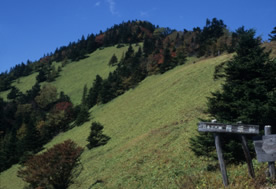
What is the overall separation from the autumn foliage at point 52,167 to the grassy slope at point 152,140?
3.23 meters

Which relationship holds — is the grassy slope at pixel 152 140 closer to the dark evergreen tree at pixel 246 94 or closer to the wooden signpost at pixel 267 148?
the wooden signpost at pixel 267 148

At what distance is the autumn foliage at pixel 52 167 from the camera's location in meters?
18.4

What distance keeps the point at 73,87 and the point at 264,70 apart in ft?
Result: 339

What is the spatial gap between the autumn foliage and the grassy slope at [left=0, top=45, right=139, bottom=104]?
241ft

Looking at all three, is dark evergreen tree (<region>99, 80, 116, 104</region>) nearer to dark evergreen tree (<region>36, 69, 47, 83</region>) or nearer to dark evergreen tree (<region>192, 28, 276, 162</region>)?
dark evergreen tree (<region>192, 28, 276, 162</region>)

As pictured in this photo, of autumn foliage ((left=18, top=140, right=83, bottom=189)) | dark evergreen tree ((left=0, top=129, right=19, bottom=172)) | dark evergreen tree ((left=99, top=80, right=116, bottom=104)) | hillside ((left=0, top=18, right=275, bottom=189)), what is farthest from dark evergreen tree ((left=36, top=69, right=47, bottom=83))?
autumn foliage ((left=18, top=140, right=83, bottom=189))

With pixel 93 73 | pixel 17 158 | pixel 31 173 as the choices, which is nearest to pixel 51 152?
pixel 31 173

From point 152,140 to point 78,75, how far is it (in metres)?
104

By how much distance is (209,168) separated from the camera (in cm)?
1375

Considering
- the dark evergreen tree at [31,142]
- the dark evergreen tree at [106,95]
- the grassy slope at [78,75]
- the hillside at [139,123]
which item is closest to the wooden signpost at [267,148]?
the hillside at [139,123]

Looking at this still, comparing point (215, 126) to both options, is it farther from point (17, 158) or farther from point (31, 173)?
point (17, 158)

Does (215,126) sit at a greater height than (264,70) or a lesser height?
lesser

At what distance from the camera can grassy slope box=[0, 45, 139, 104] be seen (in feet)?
351

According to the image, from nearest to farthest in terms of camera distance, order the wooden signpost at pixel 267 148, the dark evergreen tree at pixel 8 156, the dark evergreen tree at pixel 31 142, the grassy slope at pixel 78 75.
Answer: the wooden signpost at pixel 267 148
the dark evergreen tree at pixel 8 156
the dark evergreen tree at pixel 31 142
the grassy slope at pixel 78 75
